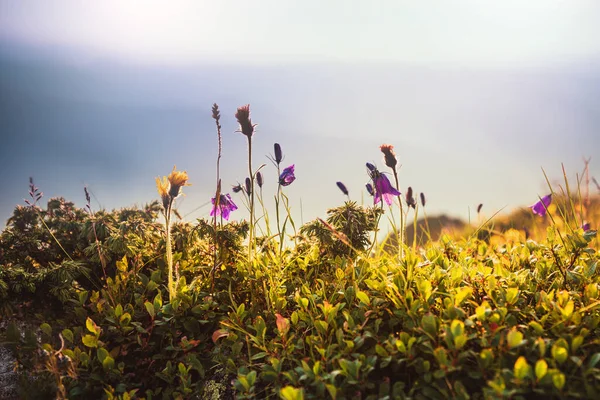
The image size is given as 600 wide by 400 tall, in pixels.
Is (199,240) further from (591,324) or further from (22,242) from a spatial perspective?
(591,324)

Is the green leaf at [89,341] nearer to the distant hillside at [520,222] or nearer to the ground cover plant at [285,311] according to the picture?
the ground cover plant at [285,311]

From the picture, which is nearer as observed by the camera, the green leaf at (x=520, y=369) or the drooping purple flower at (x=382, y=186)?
the green leaf at (x=520, y=369)

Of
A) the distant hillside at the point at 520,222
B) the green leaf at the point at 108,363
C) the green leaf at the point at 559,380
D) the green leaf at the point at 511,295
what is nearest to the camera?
the green leaf at the point at 559,380

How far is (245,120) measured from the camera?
2965 millimetres

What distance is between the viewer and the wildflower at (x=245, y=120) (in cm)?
296

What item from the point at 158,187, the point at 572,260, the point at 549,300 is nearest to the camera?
the point at 549,300

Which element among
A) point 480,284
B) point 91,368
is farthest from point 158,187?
point 480,284

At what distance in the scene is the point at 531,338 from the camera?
7.48 feet

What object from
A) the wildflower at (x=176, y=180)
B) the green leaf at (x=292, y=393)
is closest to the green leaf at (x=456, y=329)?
the green leaf at (x=292, y=393)

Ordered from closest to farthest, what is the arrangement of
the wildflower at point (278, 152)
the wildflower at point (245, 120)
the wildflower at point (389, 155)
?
the wildflower at point (245, 120) → the wildflower at point (389, 155) → the wildflower at point (278, 152)

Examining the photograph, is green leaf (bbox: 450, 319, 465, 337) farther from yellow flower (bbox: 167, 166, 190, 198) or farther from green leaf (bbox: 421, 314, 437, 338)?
yellow flower (bbox: 167, 166, 190, 198)

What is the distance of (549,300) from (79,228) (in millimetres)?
3342

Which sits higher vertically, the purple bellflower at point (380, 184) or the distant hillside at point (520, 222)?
the purple bellflower at point (380, 184)

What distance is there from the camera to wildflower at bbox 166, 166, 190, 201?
9.44 feet
